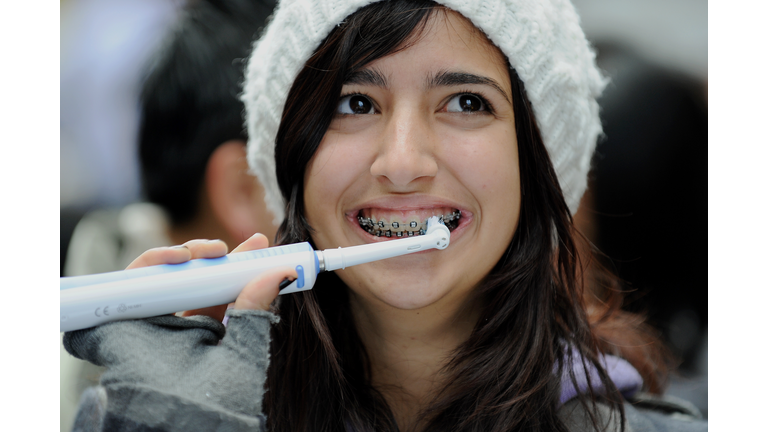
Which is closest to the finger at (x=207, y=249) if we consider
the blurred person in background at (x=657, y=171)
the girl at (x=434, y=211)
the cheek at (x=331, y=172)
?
the girl at (x=434, y=211)

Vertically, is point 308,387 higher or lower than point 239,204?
lower

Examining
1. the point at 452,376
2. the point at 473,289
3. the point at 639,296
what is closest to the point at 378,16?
the point at 473,289

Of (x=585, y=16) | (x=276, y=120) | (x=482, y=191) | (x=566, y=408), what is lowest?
(x=566, y=408)

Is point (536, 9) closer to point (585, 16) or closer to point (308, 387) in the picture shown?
point (585, 16)

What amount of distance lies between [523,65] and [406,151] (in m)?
0.27

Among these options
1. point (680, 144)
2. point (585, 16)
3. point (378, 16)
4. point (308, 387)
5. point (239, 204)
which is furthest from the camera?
point (239, 204)

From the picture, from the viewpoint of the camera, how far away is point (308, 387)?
0.97 meters

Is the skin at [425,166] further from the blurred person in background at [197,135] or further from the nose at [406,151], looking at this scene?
the blurred person in background at [197,135]

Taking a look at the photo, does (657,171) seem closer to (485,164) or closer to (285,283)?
(485,164)

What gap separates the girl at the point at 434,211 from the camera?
0.87m

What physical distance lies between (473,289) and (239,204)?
82 cm

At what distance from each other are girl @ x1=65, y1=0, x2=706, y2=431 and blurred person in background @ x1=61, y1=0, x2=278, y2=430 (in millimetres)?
475

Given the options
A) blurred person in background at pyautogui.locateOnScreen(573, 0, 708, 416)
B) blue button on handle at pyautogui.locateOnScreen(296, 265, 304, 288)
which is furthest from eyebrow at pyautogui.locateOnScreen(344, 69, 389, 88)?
blurred person in background at pyautogui.locateOnScreen(573, 0, 708, 416)

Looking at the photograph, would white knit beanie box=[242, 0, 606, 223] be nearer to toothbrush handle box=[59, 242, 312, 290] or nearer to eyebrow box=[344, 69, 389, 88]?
eyebrow box=[344, 69, 389, 88]
